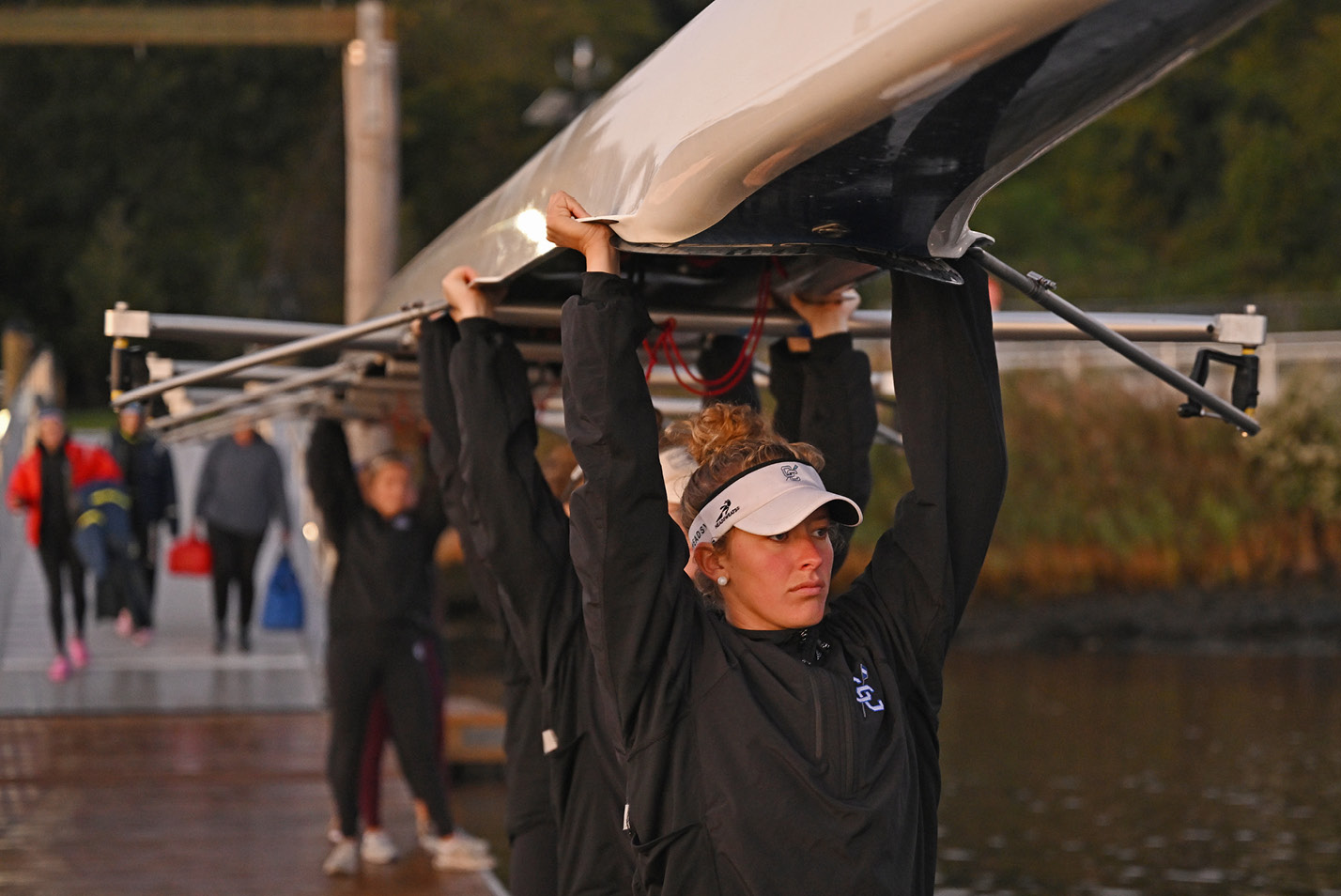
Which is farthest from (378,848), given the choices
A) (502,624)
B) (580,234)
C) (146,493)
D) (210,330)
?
(146,493)

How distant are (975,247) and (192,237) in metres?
41.2

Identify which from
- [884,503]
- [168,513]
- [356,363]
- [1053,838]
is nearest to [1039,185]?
[884,503]

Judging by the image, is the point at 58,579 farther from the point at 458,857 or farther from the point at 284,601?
the point at 458,857

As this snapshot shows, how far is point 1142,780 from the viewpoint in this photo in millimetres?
11656

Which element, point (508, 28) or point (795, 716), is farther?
point (508, 28)

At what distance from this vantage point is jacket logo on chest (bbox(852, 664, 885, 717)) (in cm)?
295

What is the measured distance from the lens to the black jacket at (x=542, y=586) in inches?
141

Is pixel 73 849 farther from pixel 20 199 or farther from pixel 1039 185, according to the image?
pixel 1039 185

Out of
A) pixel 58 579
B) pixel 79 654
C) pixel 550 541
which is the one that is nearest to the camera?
pixel 550 541

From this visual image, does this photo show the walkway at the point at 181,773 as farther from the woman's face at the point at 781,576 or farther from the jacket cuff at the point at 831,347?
the woman's face at the point at 781,576

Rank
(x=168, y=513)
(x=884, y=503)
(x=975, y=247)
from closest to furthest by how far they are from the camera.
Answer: (x=975, y=247)
(x=168, y=513)
(x=884, y=503)

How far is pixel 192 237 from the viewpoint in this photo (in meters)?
42.7

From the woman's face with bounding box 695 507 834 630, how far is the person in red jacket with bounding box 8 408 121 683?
1082 centimetres

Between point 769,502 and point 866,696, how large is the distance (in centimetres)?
35
